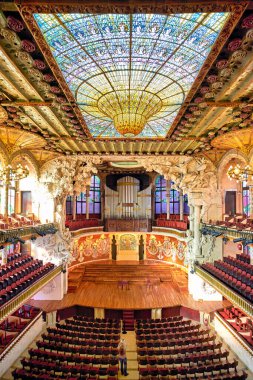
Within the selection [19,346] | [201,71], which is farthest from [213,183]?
[19,346]

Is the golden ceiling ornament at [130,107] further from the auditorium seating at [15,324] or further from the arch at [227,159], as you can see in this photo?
the auditorium seating at [15,324]

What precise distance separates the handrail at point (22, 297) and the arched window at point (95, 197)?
894 cm

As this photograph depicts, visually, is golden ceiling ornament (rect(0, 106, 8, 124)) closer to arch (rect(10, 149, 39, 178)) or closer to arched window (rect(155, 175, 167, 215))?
arch (rect(10, 149, 39, 178))

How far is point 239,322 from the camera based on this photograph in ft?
40.8

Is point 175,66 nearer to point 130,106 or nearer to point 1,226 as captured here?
point 130,106

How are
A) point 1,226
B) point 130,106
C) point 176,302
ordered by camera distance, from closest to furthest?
point 130,106, point 1,226, point 176,302

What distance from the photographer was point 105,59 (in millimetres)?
6020

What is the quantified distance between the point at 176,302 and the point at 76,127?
36.2 feet

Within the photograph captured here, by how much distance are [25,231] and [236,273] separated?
950 centimetres

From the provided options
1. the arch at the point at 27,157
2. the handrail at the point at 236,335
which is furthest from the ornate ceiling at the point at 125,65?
the handrail at the point at 236,335

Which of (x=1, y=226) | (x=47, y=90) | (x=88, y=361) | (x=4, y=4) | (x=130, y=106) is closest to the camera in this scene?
(x=4, y=4)

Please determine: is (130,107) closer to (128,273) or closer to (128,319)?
(128,319)

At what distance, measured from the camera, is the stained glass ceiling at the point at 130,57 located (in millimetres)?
4805

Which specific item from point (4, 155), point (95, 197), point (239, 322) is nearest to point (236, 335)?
point (239, 322)
